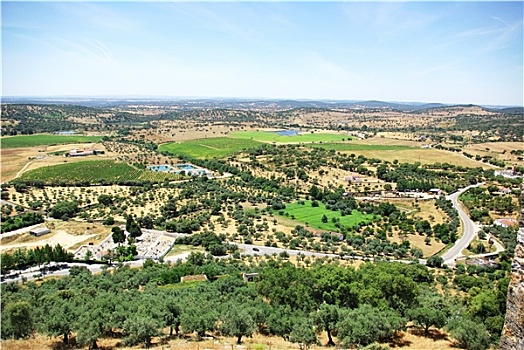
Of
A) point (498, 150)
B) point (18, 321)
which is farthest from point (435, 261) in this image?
point (498, 150)

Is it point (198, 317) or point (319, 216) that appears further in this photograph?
point (319, 216)

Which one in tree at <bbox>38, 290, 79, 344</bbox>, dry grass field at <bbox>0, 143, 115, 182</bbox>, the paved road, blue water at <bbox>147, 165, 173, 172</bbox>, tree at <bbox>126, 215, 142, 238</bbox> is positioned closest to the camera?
tree at <bbox>38, 290, 79, 344</bbox>

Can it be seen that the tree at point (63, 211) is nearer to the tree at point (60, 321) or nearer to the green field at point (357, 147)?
the tree at point (60, 321)

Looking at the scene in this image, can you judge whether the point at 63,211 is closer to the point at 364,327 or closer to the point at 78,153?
the point at 364,327

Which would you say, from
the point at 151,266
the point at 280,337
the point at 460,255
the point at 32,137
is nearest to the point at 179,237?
the point at 151,266

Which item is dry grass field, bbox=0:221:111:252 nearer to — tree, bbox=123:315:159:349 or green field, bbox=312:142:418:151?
tree, bbox=123:315:159:349

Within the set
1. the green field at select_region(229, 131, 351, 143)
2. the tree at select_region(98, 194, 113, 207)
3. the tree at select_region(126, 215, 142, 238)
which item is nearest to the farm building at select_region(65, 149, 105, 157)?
the tree at select_region(98, 194, 113, 207)
